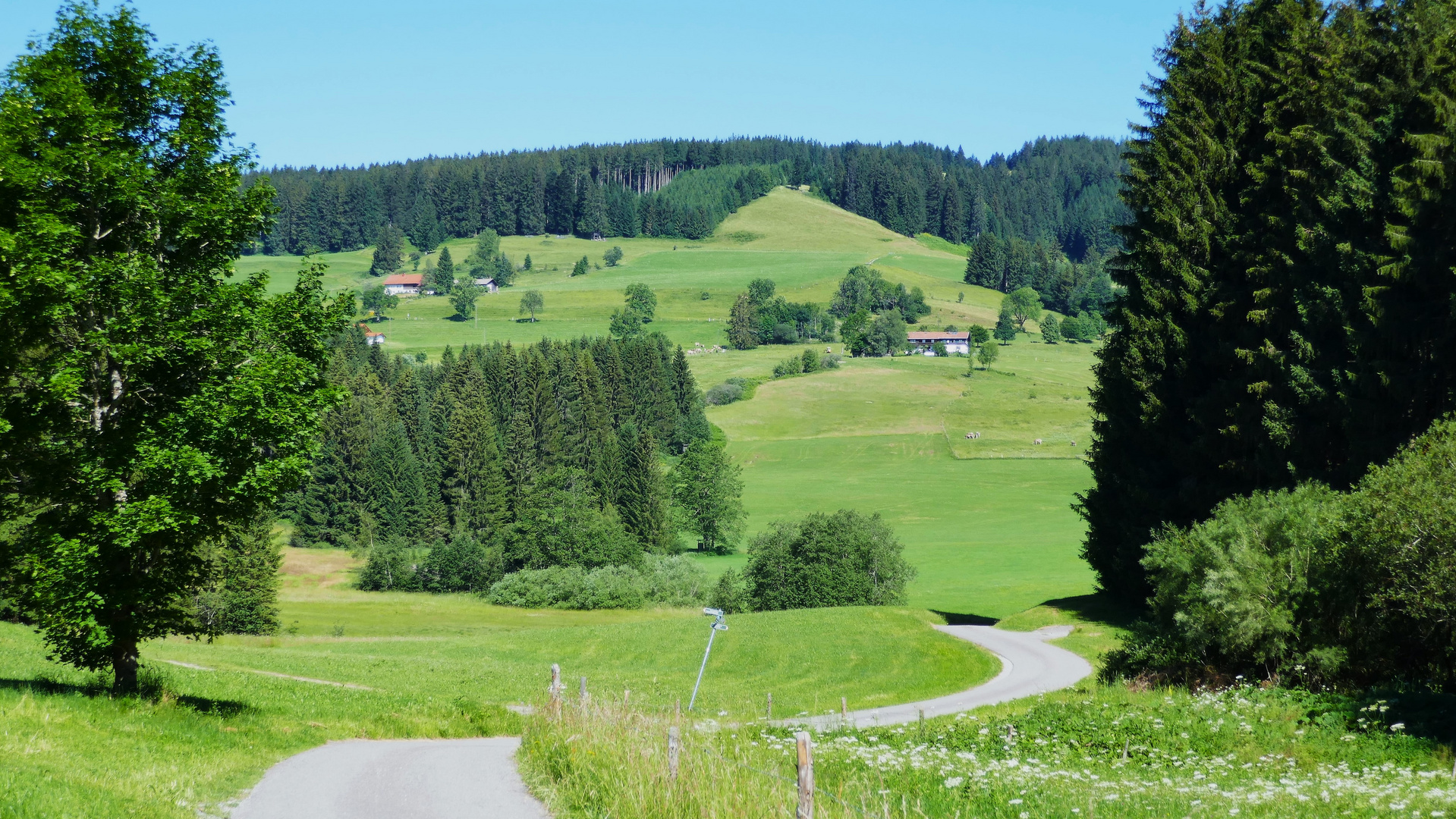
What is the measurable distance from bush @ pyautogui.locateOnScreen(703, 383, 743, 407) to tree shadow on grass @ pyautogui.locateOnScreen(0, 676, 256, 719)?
453 feet

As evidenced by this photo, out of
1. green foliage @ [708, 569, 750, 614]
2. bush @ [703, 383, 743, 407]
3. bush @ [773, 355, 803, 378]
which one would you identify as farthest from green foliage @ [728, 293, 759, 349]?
green foliage @ [708, 569, 750, 614]

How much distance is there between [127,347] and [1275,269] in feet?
115

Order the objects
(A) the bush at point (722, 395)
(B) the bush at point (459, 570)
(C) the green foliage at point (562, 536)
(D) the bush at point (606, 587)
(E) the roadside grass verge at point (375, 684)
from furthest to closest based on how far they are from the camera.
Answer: (A) the bush at point (722, 395) → (C) the green foliage at point (562, 536) → (B) the bush at point (459, 570) → (D) the bush at point (606, 587) → (E) the roadside grass verge at point (375, 684)

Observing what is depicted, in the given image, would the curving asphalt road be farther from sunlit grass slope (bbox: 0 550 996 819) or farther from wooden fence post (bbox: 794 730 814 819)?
wooden fence post (bbox: 794 730 814 819)

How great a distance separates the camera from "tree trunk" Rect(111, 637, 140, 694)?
17.0 meters

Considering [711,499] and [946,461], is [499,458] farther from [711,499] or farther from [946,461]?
[946,461]

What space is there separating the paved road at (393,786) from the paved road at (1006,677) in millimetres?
7219

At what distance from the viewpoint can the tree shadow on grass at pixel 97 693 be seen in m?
16.5

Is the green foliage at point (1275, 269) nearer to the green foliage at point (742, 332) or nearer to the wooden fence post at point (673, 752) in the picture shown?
the wooden fence post at point (673, 752)

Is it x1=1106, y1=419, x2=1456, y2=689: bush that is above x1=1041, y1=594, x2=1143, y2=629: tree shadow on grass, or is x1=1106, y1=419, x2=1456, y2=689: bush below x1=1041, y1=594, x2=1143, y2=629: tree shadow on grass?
above

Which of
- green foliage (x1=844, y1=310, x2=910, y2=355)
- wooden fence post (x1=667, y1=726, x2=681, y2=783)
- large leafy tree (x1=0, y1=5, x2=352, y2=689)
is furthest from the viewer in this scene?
green foliage (x1=844, y1=310, x2=910, y2=355)

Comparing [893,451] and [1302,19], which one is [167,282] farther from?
[893,451]

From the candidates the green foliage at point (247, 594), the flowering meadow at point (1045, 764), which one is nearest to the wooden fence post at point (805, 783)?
the flowering meadow at point (1045, 764)

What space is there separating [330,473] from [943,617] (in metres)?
75.3
